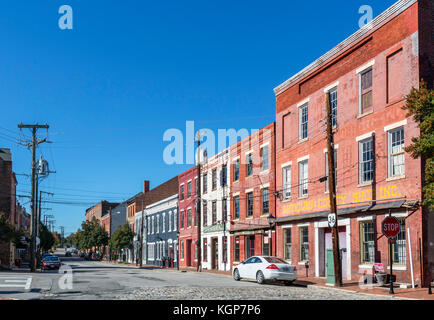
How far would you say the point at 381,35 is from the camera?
25734mm

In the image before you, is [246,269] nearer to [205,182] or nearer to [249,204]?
[249,204]

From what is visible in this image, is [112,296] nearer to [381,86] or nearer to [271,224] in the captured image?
[381,86]

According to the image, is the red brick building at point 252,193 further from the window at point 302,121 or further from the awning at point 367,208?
the awning at point 367,208

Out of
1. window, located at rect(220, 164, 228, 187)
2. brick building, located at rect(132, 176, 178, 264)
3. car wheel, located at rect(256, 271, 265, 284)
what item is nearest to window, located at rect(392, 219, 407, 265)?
car wheel, located at rect(256, 271, 265, 284)

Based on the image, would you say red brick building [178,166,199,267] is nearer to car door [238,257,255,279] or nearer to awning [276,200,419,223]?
awning [276,200,419,223]

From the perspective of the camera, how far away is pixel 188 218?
53.7m

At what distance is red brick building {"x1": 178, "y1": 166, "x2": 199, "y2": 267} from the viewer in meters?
51.3

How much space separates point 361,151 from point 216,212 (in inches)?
845

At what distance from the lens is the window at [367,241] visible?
999 inches

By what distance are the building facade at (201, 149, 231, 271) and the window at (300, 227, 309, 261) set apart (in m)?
11.7

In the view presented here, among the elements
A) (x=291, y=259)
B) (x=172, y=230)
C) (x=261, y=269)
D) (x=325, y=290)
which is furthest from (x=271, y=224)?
(x=172, y=230)

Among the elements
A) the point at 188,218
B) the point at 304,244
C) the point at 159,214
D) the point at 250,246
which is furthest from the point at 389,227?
the point at 159,214

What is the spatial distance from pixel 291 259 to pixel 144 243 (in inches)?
1717

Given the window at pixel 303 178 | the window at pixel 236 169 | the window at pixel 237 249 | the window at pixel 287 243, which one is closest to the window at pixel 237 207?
the window at pixel 236 169
